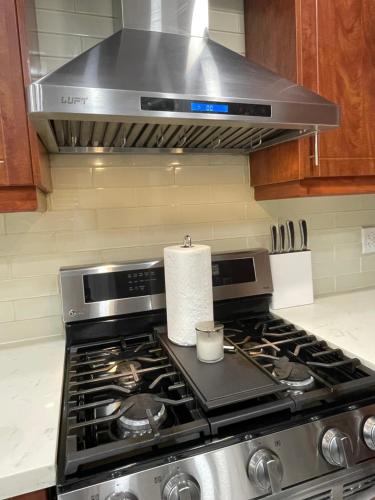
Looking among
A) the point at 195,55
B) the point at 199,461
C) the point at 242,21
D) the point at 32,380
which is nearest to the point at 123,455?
the point at 199,461

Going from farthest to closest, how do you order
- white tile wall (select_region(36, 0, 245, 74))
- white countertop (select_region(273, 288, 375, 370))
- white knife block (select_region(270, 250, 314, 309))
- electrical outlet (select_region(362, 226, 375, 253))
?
electrical outlet (select_region(362, 226, 375, 253))
white knife block (select_region(270, 250, 314, 309))
white tile wall (select_region(36, 0, 245, 74))
white countertop (select_region(273, 288, 375, 370))

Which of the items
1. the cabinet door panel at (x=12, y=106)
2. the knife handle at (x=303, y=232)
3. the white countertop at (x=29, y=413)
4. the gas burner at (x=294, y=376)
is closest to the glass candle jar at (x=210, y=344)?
the gas burner at (x=294, y=376)

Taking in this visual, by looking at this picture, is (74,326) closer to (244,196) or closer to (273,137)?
(244,196)

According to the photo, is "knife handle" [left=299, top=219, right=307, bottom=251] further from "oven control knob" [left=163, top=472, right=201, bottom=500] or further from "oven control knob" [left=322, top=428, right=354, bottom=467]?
"oven control knob" [left=163, top=472, right=201, bottom=500]

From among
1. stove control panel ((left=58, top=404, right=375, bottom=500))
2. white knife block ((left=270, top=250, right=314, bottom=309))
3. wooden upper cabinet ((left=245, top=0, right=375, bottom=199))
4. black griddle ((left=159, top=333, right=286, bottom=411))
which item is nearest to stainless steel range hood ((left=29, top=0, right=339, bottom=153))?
wooden upper cabinet ((left=245, top=0, right=375, bottom=199))

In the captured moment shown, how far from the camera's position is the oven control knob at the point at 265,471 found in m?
0.64

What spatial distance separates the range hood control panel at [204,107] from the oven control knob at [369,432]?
0.76 meters

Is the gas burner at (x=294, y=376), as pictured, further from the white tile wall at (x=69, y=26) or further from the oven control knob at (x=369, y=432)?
the white tile wall at (x=69, y=26)

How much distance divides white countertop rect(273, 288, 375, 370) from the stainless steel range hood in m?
0.62

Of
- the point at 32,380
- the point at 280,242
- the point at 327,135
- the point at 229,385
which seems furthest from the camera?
the point at 280,242

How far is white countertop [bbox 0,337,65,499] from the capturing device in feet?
1.89

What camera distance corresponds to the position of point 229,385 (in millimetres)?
761

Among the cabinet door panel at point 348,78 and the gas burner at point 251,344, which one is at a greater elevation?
the cabinet door panel at point 348,78

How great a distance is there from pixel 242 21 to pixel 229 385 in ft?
4.23
